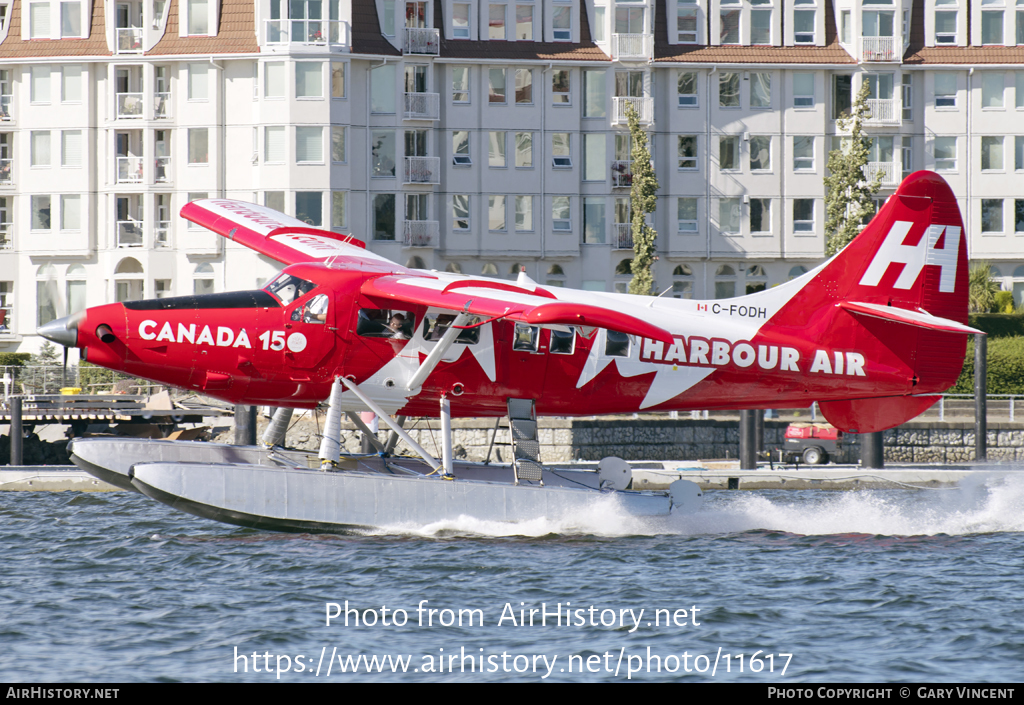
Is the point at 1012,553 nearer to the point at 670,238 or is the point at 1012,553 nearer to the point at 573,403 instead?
the point at 573,403

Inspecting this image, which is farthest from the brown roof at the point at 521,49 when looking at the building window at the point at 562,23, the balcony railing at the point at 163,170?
the balcony railing at the point at 163,170

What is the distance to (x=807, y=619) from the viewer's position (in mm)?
12938

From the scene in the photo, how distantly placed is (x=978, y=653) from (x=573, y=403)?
8.02 meters

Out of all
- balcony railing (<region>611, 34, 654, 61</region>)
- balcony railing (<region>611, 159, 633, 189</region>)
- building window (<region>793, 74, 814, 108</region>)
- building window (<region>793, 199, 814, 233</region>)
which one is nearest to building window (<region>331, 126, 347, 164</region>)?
balcony railing (<region>611, 159, 633, 189</region>)

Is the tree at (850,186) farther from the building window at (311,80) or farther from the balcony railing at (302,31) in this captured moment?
the building window at (311,80)

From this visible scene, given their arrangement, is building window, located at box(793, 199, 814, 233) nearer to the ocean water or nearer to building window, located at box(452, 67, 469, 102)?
building window, located at box(452, 67, 469, 102)

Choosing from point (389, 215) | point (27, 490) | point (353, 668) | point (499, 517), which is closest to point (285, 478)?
point (499, 517)

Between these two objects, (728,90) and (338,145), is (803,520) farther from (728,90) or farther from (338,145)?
(728,90)

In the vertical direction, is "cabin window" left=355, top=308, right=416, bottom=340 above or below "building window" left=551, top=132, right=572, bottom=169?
below

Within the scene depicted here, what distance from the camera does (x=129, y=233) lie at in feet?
157

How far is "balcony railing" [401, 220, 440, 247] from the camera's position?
47.8 metres

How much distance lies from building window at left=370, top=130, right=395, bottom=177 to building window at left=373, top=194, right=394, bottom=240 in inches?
34.9

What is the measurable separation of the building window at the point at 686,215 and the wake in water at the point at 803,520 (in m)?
30.3

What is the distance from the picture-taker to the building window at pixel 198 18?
47000 millimetres
